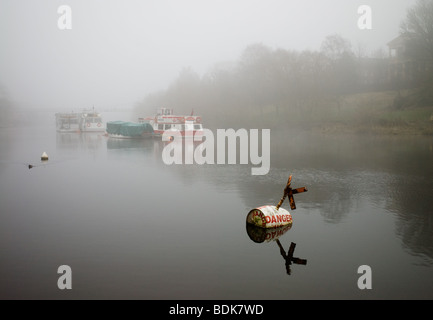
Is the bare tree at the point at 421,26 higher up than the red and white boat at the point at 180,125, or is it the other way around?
the bare tree at the point at 421,26

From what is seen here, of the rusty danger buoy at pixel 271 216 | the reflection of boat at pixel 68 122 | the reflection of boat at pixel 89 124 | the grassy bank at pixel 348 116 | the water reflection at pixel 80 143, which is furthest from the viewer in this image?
the reflection of boat at pixel 89 124

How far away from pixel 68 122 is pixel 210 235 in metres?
97.8

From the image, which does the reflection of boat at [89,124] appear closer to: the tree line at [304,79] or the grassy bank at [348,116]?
the tree line at [304,79]

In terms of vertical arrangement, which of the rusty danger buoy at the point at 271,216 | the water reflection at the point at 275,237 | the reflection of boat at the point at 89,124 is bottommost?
the water reflection at the point at 275,237

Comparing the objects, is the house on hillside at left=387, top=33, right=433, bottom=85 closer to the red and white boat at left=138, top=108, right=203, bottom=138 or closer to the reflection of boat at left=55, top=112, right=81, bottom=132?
the red and white boat at left=138, top=108, right=203, bottom=138

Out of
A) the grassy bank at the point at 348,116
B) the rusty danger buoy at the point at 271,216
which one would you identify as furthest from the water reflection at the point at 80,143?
the rusty danger buoy at the point at 271,216

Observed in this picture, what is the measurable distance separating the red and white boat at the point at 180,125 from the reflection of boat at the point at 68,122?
37.8m

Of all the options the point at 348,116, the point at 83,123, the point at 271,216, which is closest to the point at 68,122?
the point at 83,123

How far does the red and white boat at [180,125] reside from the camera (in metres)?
73.1

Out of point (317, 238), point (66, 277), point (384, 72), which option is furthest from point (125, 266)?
point (384, 72)

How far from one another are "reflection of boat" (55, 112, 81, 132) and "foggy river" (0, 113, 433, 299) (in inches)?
2773

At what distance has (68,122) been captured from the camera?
108m

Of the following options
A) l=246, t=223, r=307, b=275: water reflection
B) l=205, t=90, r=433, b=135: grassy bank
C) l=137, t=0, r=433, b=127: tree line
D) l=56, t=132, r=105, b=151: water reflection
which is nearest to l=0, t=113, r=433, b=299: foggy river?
l=246, t=223, r=307, b=275: water reflection
